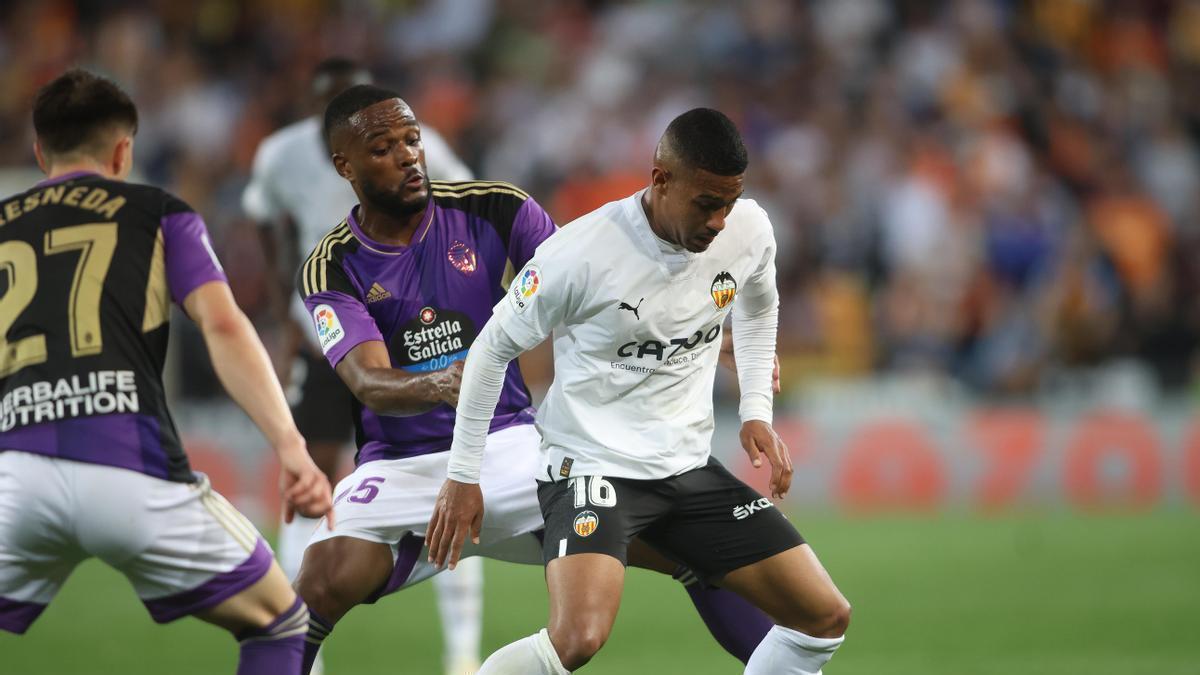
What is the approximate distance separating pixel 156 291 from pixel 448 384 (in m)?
1.01

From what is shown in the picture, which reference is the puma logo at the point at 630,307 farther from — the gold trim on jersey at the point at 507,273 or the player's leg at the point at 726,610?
the player's leg at the point at 726,610

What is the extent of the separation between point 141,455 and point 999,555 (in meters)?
8.10

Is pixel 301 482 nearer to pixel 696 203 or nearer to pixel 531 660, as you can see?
pixel 531 660

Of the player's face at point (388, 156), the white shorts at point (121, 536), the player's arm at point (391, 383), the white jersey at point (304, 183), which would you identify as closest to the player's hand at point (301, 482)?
the white shorts at point (121, 536)

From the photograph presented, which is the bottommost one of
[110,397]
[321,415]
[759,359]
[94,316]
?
[321,415]

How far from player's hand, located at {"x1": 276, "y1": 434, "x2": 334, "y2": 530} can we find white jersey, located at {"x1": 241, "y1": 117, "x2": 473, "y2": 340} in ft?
9.97

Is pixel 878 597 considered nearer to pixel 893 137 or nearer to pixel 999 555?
pixel 999 555

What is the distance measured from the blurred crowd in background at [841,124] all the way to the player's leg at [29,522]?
35.3ft

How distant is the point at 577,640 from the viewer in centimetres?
465

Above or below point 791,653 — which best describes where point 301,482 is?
above

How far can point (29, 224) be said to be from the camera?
174 inches

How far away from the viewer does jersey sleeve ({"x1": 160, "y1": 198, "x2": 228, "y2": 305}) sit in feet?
14.5

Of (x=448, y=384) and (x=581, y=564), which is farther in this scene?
(x=448, y=384)

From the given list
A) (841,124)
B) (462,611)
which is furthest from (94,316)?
(841,124)
